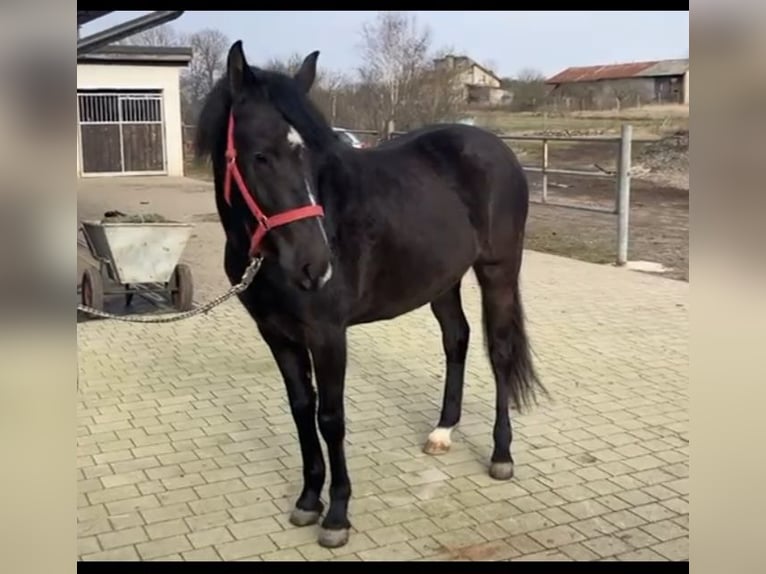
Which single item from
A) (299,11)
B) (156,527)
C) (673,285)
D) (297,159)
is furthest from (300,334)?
(673,285)

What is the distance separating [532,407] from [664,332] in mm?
1795

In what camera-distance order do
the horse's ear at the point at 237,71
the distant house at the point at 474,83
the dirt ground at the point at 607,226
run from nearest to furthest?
the horse's ear at the point at 237,71 → the distant house at the point at 474,83 → the dirt ground at the point at 607,226

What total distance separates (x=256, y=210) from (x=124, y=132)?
15.0 m

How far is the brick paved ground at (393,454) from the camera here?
7.72 ft

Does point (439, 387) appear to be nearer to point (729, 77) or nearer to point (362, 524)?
point (362, 524)

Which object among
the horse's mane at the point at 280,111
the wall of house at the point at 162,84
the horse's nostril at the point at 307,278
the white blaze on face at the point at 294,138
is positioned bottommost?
the horse's nostril at the point at 307,278

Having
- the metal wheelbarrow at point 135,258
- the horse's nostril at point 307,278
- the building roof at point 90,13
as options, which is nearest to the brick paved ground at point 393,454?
the metal wheelbarrow at point 135,258

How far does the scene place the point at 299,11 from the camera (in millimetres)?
967

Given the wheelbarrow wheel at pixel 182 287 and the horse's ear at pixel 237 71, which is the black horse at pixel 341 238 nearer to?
the horse's ear at pixel 237 71

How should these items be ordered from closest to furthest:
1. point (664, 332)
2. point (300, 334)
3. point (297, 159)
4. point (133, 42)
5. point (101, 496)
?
1. point (297, 159)
2. point (300, 334)
3. point (101, 496)
4. point (664, 332)
5. point (133, 42)

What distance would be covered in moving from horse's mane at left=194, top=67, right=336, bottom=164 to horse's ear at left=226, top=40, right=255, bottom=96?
38mm

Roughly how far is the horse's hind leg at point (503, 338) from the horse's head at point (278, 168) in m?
1.11

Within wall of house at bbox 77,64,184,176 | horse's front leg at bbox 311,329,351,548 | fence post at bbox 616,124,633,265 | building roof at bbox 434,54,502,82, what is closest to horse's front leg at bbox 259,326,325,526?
horse's front leg at bbox 311,329,351,548

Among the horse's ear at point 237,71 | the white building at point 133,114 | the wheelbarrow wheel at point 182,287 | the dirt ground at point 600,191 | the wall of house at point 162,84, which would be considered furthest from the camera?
the wall of house at point 162,84
